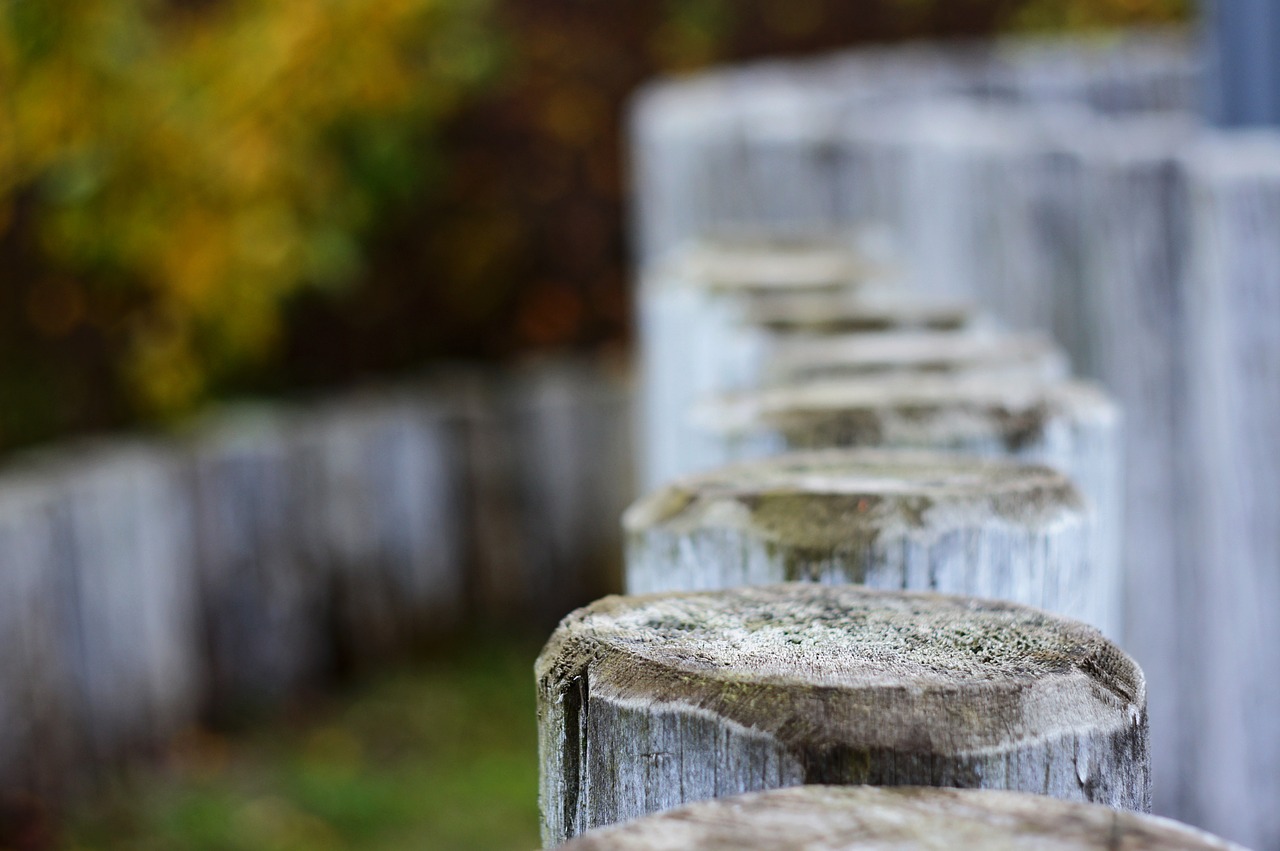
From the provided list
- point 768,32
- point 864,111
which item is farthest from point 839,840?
point 768,32

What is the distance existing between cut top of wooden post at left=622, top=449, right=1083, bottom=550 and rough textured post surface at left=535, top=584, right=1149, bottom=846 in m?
0.16

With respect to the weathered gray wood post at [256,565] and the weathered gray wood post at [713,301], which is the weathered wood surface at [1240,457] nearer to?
the weathered gray wood post at [713,301]

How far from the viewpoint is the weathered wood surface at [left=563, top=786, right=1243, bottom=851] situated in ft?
2.55

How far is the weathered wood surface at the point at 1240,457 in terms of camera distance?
7.94 feet

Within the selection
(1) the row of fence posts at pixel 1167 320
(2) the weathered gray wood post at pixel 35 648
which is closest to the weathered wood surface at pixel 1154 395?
(1) the row of fence posts at pixel 1167 320

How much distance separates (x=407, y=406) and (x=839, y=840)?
501 cm

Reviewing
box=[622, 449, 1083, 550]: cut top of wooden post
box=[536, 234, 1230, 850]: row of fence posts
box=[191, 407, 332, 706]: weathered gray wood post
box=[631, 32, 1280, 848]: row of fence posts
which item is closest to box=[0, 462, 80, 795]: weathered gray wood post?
box=[191, 407, 332, 706]: weathered gray wood post

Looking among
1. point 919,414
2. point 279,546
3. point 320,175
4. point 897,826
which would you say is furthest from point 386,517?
point 897,826

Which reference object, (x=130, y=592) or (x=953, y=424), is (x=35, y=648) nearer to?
(x=130, y=592)

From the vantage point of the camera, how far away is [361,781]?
15.1 feet

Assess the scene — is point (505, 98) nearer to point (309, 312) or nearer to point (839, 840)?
point (309, 312)

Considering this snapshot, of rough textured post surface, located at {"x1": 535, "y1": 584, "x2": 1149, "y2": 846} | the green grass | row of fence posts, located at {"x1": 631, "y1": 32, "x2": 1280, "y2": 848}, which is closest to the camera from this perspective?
rough textured post surface, located at {"x1": 535, "y1": 584, "x2": 1149, "y2": 846}

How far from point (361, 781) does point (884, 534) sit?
11.9 feet

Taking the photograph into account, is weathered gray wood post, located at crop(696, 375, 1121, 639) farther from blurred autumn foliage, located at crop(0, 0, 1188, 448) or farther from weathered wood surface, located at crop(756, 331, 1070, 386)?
blurred autumn foliage, located at crop(0, 0, 1188, 448)
